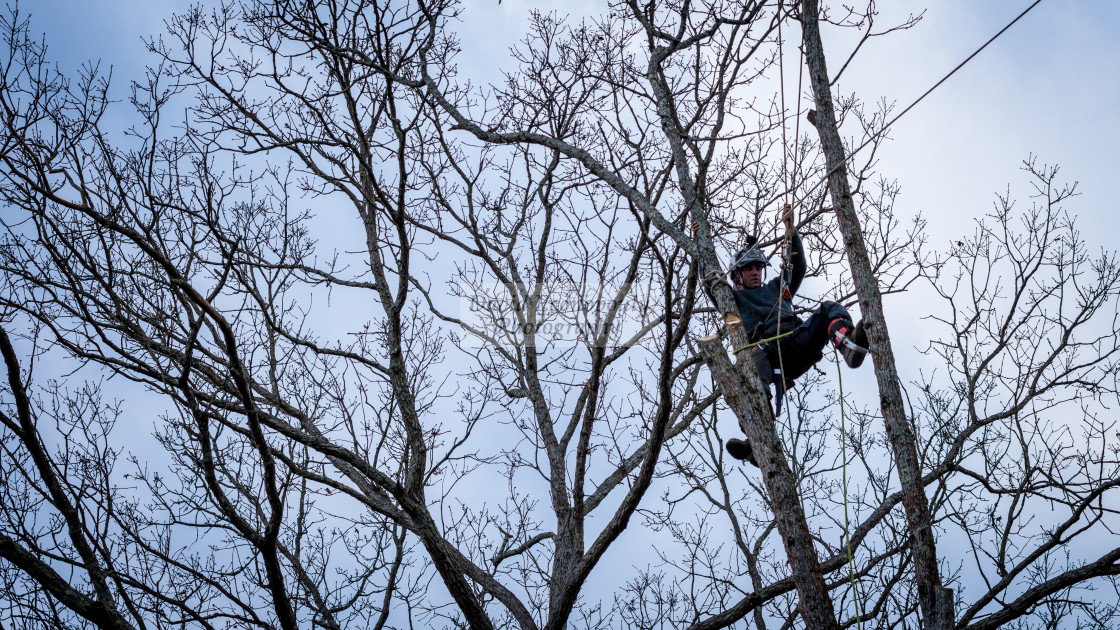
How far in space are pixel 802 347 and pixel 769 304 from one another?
0.37 metres

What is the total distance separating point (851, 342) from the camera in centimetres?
496

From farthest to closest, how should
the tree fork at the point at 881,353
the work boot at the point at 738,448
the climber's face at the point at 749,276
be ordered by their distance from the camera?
the climber's face at the point at 749,276, the work boot at the point at 738,448, the tree fork at the point at 881,353

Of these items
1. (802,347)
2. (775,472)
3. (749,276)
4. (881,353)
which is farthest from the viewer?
(749,276)

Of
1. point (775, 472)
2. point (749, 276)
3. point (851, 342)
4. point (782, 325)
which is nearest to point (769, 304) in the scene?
point (782, 325)

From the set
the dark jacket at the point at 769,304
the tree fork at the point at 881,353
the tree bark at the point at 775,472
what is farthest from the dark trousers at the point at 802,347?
the tree bark at the point at 775,472

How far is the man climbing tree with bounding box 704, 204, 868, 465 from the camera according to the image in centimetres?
512

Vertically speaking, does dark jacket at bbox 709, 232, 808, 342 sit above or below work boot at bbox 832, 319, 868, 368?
above

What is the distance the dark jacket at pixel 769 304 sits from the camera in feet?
17.5

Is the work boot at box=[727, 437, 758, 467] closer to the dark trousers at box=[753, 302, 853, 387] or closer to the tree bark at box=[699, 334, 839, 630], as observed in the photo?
the dark trousers at box=[753, 302, 853, 387]

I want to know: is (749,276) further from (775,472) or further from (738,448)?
(775,472)

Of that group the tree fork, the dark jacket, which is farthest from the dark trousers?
the tree fork

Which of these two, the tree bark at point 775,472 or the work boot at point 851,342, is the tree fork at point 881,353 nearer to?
the work boot at point 851,342

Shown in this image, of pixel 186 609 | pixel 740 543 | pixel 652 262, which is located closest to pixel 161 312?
pixel 186 609

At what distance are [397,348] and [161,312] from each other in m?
1.42
